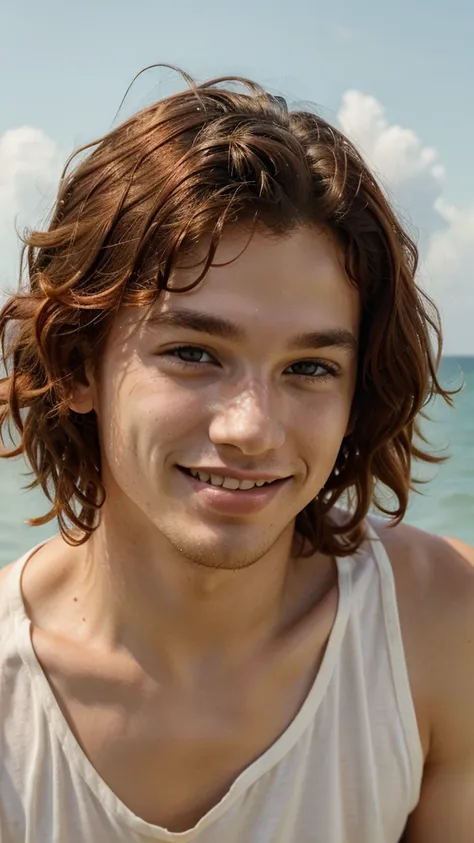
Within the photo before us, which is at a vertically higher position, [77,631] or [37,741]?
[77,631]

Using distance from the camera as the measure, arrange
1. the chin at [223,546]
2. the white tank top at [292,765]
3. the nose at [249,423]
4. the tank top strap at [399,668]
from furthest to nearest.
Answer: the tank top strap at [399,668], the white tank top at [292,765], the chin at [223,546], the nose at [249,423]

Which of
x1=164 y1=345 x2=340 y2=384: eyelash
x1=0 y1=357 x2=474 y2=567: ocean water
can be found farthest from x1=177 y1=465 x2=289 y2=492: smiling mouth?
x1=0 y1=357 x2=474 y2=567: ocean water

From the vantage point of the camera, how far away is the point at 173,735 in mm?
2105

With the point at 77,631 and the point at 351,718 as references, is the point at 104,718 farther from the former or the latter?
the point at 351,718

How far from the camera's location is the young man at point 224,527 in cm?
186

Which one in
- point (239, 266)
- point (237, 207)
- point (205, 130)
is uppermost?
point (205, 130)

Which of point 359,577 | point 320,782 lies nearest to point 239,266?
point 359,577

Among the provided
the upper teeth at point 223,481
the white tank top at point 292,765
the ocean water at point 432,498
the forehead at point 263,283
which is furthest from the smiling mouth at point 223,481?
the ocean water at point 432,498

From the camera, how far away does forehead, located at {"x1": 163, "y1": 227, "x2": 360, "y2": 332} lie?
70.7 inches

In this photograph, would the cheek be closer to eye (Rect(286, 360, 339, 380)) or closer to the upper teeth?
the upper teeth

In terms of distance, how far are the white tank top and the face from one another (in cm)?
50

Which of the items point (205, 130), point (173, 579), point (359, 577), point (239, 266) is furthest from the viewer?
point (359, 577)

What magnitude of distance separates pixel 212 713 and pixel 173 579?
13.9 inches

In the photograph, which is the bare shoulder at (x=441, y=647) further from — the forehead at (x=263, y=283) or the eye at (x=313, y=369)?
the forehead at (x=263, y=283)
